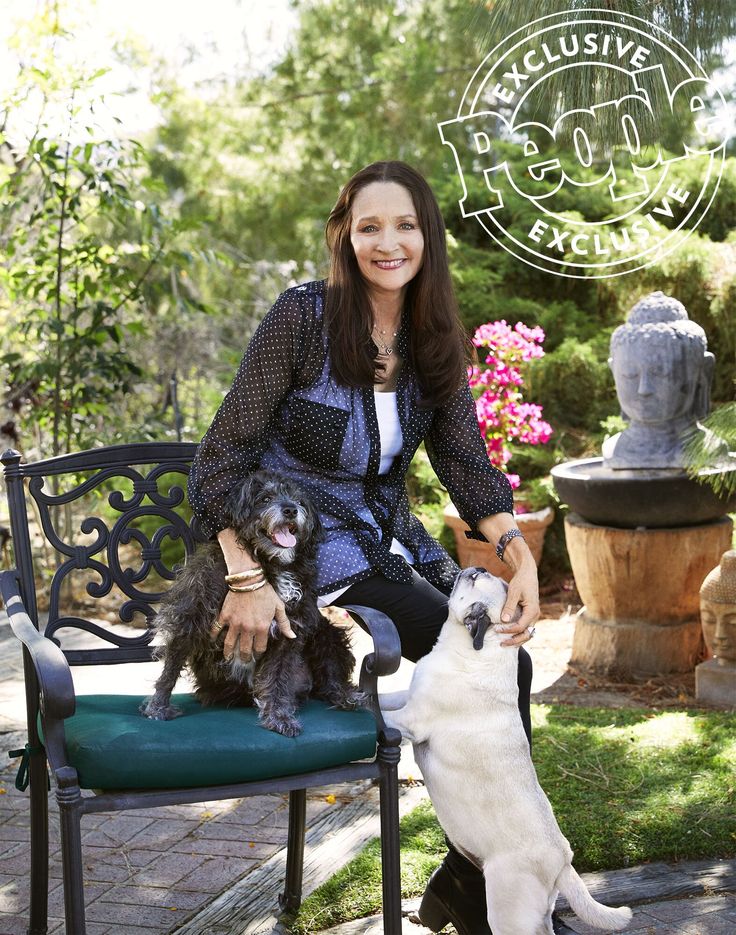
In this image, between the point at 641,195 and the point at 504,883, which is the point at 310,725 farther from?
the point at 641,195

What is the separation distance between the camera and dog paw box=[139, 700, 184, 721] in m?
2.43

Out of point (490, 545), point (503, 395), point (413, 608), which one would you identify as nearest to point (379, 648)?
point (413, 608)

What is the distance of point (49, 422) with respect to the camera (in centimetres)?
672

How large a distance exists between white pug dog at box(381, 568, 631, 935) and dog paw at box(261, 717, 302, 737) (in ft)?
1.12

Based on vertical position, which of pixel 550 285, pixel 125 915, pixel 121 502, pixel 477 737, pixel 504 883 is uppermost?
pixel 550 285

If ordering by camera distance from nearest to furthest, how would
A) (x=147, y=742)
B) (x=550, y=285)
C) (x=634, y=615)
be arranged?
(x=147, y=742) → (x=634, y=615) → (x=550, y=285)

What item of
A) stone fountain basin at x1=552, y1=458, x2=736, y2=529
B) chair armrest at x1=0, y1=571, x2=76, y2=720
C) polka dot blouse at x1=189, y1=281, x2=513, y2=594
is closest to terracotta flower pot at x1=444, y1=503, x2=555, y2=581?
stone fountain basin at x1=552, y1=458, x2=736, y2=529

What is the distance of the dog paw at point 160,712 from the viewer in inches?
95.5

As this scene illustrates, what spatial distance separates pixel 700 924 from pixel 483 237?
6510 mm

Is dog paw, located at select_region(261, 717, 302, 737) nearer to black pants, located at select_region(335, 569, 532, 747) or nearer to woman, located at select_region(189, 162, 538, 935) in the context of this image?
woman, located at select_region(189, 162, 538, 935)

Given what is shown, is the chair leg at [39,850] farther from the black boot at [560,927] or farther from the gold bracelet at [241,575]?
the black boot at [560,927]

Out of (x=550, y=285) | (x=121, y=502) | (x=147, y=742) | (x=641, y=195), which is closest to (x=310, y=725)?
(x=147, y=742)

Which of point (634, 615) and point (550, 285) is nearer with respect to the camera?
point (634, 615)

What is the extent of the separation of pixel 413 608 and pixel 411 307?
0.81m
